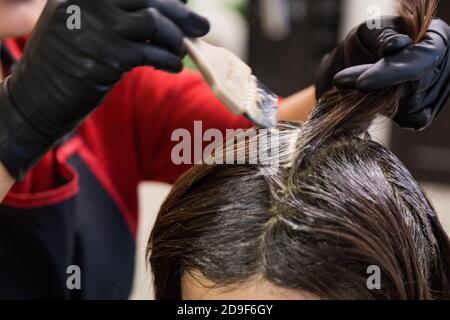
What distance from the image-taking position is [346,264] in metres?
0.88

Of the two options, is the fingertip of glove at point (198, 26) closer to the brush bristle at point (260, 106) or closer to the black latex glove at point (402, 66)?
the brush bristle at point (260, 106)

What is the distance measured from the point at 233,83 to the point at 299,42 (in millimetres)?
2761

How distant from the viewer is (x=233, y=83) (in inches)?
36.3

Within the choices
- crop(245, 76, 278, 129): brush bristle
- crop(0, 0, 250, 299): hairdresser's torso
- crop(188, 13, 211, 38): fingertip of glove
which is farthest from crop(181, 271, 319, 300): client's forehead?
crop(0, 0, 250, 299): hairdresser's torso

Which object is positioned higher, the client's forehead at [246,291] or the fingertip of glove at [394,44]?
the fingertip of glove at [394,44]

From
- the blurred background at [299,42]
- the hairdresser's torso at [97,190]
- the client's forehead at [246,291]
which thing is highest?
the blurred background at [299,42]

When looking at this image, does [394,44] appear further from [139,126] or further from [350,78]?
[139,126]

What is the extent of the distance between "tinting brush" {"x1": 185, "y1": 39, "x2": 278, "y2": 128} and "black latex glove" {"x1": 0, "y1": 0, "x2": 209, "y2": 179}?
3 cm

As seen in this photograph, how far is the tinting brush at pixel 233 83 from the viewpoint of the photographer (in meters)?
0.89

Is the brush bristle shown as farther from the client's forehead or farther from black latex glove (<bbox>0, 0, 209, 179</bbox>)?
the client's forehead

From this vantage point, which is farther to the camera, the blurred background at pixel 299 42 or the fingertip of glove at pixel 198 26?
the blurred background at pixel 299 42

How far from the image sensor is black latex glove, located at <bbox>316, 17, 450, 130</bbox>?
91 centimetres

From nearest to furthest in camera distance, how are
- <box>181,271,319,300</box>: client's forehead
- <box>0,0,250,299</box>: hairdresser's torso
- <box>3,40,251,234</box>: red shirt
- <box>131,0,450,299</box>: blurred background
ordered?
1. <box>181,271,319,300</box>: client's forehead
2. <box>0,0,250,299</box>: hairdresser's torso
3. <box>3,40,251,234</box>: red shirt
4. <box>131,0,450,299</box>: blurred background

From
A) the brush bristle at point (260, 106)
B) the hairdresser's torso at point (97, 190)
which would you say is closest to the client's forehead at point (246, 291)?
the brush bristle at point (260, 106)
